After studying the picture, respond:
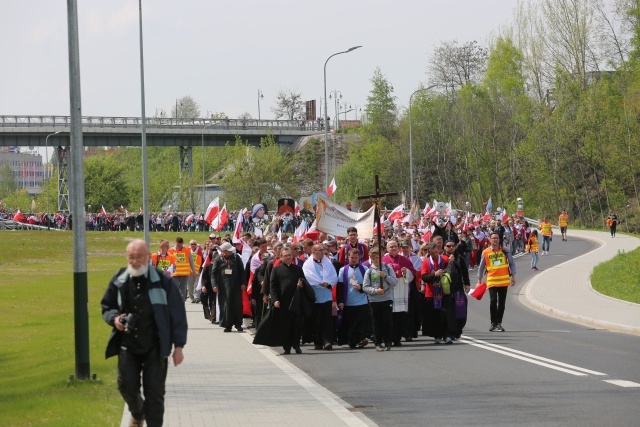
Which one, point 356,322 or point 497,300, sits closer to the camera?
point 356,322

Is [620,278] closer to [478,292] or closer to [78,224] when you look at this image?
[478,292]

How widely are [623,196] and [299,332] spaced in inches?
2337

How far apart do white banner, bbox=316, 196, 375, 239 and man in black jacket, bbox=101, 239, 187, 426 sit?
16.8 m

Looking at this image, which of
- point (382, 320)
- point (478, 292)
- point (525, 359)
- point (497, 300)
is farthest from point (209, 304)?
point (525, 359)

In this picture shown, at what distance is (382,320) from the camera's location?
19.0 meters

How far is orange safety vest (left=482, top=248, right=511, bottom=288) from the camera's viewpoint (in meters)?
21.5

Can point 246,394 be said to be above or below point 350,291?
below

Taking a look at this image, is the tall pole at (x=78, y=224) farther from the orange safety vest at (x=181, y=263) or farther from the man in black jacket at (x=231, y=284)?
the orange safety vest at (x=181, y=263)

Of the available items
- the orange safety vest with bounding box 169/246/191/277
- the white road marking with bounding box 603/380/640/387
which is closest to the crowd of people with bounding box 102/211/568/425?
the orange safety vest with bounding box 169/246/191/277

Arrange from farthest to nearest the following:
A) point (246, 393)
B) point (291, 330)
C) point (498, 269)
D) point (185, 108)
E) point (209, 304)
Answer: point (185, 108) < point (209, 304) < point (498, 269) < point (291, 330) < point (246, 393)

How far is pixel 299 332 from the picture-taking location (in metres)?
19.2

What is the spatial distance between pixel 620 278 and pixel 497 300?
44.8ft

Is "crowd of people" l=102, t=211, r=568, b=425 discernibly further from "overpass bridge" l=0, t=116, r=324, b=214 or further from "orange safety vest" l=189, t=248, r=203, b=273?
"overpass bridge" l=0, t=116, r=324, b=214

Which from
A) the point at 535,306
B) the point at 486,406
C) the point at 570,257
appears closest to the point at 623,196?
the point at 570,257
